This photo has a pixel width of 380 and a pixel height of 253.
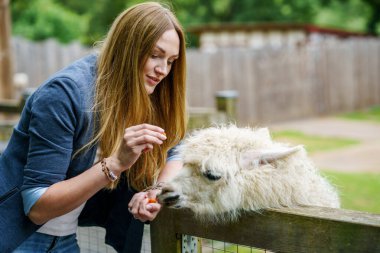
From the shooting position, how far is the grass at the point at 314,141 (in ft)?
41.9

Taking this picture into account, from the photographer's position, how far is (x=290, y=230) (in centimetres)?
214

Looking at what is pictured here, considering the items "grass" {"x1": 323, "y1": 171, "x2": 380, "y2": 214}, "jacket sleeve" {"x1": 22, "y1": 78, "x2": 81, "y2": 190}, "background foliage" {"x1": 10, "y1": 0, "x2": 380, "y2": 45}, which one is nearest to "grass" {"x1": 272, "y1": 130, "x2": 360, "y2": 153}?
"grass" {"x1": 323, "y1": 171, "x2": 380, "y2": 214}

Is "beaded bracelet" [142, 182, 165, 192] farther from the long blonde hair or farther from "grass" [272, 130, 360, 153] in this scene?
"grass" [272, 130, 360, 153]

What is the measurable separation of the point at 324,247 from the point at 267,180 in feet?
1.84

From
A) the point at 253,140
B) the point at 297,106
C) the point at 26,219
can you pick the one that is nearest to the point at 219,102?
the point at 253,140

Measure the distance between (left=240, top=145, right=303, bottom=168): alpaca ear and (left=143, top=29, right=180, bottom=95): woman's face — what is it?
21.0 inches

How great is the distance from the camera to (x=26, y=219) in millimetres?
2486

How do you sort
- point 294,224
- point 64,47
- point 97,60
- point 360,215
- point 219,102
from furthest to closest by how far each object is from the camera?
point 64,47, point 219,102, point 97,60, point 294,224, point 360,215

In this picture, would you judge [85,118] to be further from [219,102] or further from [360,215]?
[219,102]

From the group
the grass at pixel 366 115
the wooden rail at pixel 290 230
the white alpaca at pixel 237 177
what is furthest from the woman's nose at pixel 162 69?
the grass at pixel 366 115

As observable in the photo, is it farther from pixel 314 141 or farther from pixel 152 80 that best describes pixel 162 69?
pixel 314 141

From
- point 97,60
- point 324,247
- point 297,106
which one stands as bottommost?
point 297,106

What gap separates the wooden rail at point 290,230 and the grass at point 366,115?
16940 millimetres

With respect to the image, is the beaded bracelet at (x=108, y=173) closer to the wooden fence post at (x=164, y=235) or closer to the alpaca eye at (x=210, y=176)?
the wooden fence post at (x=164, y=235)
